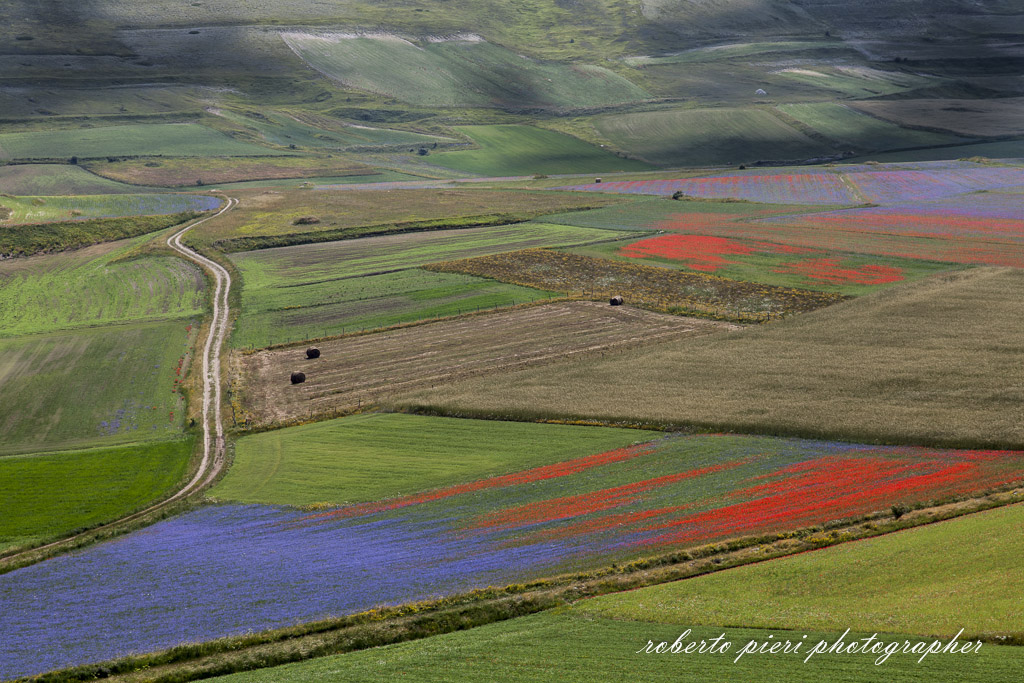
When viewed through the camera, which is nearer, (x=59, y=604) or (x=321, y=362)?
(x=59, y=604)

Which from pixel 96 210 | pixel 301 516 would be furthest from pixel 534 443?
pixel 96 210

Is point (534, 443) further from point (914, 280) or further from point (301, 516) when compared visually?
point (914, 280)

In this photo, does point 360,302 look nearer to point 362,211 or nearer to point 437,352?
point 437,352

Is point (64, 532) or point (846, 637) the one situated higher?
point (846, 637)

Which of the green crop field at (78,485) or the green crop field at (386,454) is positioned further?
the green crop field at (386,454)

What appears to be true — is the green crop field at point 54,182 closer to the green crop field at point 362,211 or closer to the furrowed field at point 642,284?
the green crop field at point 362,211

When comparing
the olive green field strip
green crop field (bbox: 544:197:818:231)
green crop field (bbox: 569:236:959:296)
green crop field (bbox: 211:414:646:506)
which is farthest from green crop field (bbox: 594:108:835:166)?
Answer: green crop field (bbox: 211:414:646:506)

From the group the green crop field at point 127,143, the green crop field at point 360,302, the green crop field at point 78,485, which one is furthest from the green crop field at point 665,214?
the green crop field at point 127,143
